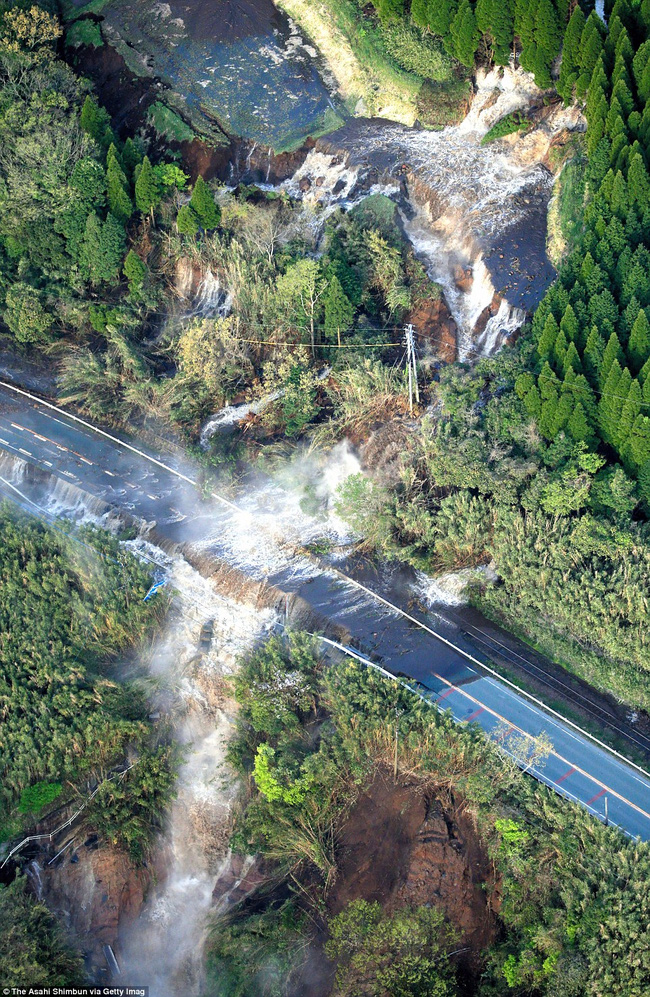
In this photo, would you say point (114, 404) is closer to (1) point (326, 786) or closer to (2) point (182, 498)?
(2) point (182, 498)

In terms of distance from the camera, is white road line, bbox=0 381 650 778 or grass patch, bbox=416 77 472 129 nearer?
white road line, bbox=0 381 650 778

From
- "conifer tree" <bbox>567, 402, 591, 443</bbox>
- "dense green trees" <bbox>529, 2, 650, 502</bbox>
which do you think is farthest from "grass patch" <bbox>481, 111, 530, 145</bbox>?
"conifer tree" <bbox>567, 402, 591, 443</bbox>

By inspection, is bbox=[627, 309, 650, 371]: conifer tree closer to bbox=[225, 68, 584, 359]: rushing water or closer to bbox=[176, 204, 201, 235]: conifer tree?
bbox=[225, 68, 584, 359]: rushing water

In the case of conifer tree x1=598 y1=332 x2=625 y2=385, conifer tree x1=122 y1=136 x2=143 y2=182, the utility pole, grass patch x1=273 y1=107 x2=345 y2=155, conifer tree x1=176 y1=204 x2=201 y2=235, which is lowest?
the utility pole

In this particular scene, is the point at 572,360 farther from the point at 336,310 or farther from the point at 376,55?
the point at 376,55

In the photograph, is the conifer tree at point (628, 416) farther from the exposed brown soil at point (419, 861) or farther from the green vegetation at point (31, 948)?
the green vegetation at point (31, 948)

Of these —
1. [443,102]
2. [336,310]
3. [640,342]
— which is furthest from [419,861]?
[443,102]
